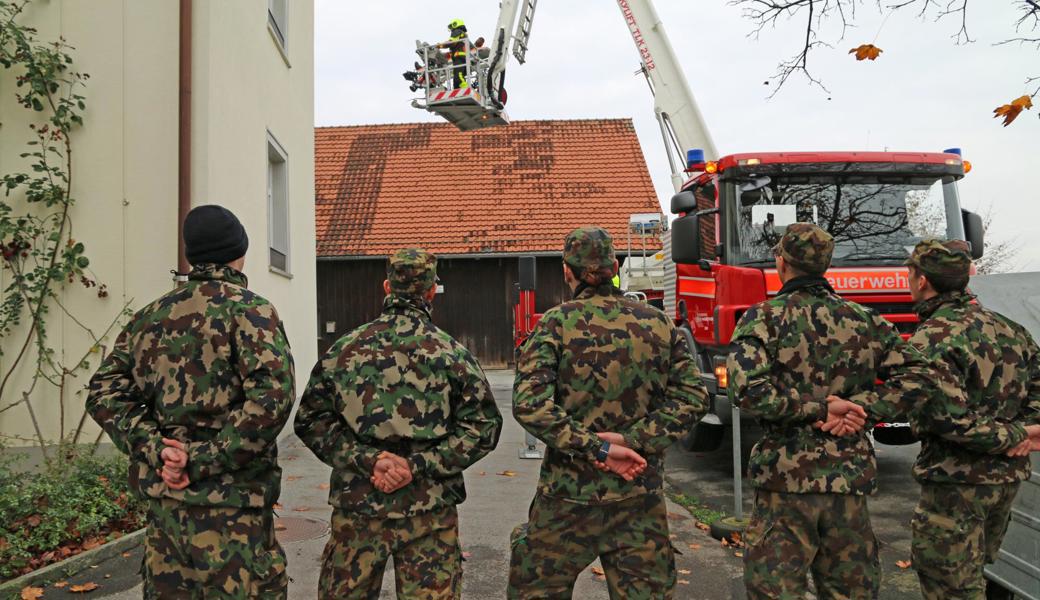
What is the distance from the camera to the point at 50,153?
6363mm

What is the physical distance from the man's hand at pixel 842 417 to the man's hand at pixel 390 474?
61.4 inches

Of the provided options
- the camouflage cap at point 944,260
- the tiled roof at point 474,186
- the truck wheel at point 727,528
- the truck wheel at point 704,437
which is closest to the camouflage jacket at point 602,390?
the camouflage cap at point 944,260

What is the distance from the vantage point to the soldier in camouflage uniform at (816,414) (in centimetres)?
295

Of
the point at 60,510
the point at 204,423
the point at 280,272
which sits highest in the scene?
the point at 280,272

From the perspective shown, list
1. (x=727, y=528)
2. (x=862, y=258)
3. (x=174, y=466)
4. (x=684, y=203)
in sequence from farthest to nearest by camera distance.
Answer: (x=684, y=203) → (x=862, y=258) → (x=727, y=528) → (x=174, y=466)

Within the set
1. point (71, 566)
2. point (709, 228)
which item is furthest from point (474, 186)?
point (71, 566)

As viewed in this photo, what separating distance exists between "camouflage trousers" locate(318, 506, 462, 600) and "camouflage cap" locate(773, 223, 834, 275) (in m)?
1.69

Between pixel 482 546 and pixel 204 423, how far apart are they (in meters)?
2.84

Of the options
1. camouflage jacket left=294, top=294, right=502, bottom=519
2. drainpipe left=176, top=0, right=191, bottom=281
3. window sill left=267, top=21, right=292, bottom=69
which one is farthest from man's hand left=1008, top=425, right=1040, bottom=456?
window sill left=267, top=21, right=292, bottom=69

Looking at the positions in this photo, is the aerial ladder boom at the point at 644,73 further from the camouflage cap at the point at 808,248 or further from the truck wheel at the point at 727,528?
the camouflage cap at the point at 808,248

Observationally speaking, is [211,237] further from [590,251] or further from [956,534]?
[956,534]

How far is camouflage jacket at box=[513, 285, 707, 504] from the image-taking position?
2820 millimetres

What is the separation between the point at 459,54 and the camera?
36.3 ft

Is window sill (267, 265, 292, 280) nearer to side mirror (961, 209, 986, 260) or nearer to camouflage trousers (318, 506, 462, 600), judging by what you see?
camouflage trousers (318, 506, 462, 600)
